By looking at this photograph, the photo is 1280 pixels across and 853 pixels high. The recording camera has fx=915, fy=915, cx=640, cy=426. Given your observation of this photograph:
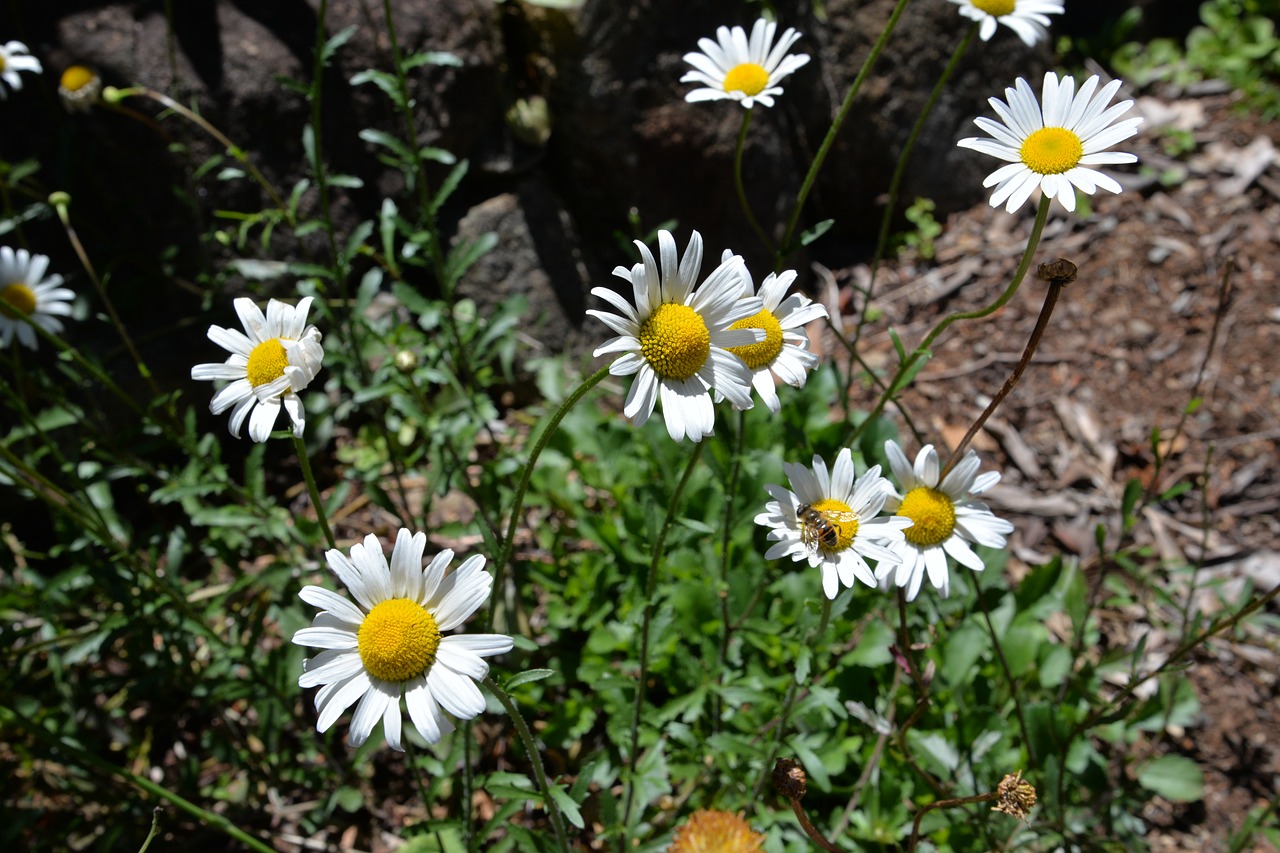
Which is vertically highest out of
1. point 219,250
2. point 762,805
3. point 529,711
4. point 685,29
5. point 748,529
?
point 685,29

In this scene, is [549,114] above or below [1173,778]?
above

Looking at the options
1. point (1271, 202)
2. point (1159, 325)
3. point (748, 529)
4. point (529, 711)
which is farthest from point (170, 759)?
point (1271, 202)

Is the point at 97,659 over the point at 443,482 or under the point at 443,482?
under

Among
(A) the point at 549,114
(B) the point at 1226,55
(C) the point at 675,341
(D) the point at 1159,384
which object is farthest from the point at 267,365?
(B) the point at 1226,55

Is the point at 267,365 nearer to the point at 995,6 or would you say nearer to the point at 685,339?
the point at 685,339

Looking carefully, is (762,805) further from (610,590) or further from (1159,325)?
(1159,325)

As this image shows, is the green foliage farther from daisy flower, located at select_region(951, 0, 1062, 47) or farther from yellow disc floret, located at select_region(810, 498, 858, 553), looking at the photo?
yellow disc floret, located at select_region(810, 498, 858, 553)

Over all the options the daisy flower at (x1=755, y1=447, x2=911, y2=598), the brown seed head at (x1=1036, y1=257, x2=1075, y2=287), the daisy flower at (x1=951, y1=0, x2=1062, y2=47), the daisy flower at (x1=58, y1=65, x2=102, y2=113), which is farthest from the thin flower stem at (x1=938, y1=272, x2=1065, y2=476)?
the daisy flower at (x1=58, y1=65, x2=102, y2=113)
